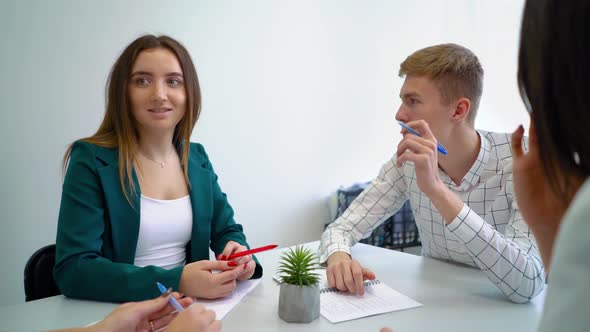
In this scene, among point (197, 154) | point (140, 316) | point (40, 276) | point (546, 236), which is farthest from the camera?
point (197, 154)

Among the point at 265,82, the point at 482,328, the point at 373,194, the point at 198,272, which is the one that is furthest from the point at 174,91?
the point at 265,82

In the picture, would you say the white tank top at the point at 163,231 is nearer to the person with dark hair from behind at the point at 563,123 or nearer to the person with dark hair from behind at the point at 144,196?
the person with dark hair from behind at the point at 144,196

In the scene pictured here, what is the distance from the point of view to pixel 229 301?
3.47 feet

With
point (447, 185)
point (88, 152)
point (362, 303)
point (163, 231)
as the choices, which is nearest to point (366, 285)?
point (362, 303)

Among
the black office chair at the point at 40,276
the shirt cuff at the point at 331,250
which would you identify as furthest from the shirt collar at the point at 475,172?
the black office chair at the point at 40,276

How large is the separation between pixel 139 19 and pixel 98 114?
1.67 ft

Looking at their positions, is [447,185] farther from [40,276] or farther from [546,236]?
[40,276]

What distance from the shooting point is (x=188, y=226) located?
4.60 ft

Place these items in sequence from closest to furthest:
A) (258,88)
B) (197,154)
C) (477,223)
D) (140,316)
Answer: (140,316), (477,223), (197,154), (258,88)

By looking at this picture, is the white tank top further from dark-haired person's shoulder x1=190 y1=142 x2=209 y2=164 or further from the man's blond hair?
the man's blond hair

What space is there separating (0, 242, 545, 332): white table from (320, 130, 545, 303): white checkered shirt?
0.06 metres

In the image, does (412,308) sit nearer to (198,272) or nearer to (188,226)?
(198,272)

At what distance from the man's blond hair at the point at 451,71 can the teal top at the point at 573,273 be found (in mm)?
1178

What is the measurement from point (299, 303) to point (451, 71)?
0.96m
